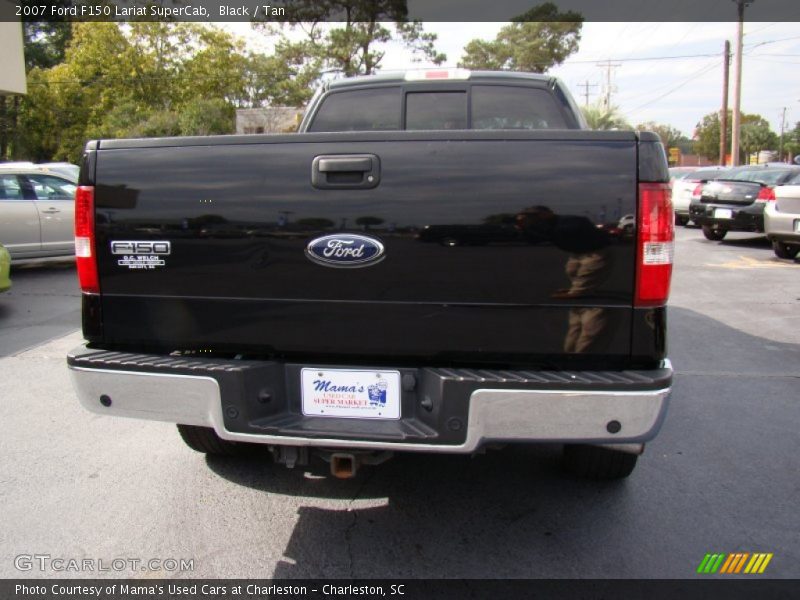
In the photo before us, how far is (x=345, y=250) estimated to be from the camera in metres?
2.45

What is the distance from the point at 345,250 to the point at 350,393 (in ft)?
1.78

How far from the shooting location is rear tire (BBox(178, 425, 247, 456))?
343 centimetres

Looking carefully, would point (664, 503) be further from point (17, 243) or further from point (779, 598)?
point (17, 243)

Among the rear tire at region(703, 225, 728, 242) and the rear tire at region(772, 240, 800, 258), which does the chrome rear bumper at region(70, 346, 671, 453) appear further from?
the rear tire at region(703, 225, 728, 242)

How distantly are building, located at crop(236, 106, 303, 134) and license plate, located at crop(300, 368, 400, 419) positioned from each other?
30.2 meters

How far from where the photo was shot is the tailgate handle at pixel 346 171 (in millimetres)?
2402

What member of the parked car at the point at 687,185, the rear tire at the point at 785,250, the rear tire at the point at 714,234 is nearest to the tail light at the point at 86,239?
the rear tire at the point at 785,250

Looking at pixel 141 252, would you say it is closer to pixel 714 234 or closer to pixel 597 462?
pixel 597 462

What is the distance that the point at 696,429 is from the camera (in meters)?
4.20

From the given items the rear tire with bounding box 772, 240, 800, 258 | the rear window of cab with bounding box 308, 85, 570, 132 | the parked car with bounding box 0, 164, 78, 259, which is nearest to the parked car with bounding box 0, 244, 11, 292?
the parked car with bounding box 0, 164, 78, 259

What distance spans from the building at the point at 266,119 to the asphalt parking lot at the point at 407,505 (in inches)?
1126

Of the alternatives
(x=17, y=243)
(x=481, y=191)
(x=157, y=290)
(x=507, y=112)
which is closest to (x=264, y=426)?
(x=157, y=290)

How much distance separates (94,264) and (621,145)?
208 cm

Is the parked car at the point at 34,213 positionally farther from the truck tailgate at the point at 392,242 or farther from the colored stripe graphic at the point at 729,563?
the colored stripe graphic at the point at 729,563
